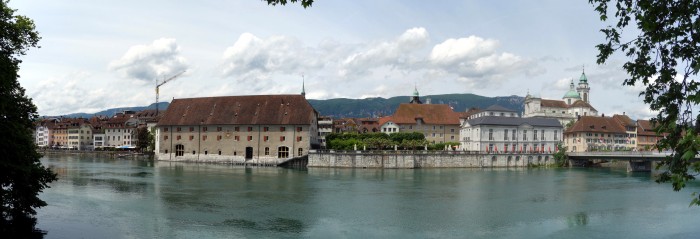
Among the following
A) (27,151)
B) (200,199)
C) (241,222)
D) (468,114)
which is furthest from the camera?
(468,114)

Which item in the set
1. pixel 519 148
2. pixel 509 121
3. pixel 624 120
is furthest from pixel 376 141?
pixel 624 120

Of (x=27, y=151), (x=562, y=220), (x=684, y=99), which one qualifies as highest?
(x=684, y=99)

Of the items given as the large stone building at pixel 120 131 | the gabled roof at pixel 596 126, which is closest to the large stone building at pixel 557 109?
the gabled roof at pixel 596 126

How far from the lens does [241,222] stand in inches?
1078

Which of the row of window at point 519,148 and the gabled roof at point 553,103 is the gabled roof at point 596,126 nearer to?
the row of window at point 519,148

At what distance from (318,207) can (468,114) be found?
10087cm

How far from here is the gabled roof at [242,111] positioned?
7694cm

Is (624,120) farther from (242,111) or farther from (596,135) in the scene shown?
(242,111)

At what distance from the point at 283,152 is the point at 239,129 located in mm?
7493

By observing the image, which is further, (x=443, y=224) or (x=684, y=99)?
(x=443, y=224)

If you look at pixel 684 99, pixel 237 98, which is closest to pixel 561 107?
pixel 237 98

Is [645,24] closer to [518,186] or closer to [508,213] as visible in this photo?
[508,213]

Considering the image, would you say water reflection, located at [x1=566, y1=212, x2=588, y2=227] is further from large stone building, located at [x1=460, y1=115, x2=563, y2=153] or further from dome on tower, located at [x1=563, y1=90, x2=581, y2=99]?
dome on tower, located at [x1=563, y1=90, x2=581, y2=99]

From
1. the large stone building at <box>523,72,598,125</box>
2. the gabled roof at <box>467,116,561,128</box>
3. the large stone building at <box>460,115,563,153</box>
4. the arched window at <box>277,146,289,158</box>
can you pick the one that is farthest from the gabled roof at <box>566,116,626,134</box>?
the arched window at <box>277,146,289,158</box>
